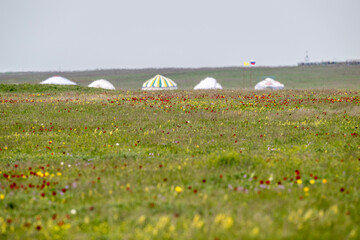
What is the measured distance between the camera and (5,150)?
13.4 m

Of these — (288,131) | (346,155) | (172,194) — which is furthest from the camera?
(288,131)

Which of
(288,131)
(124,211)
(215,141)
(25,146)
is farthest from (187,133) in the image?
(124,211)

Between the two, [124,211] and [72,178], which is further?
[72,178]

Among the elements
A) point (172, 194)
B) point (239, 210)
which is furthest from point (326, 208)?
point (172, 194)

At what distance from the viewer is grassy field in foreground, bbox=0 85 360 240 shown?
19.0 ft

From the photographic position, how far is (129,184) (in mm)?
8148

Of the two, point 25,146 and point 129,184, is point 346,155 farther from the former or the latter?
point 25,146

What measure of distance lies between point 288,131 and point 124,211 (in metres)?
10.7

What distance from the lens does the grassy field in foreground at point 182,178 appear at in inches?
228

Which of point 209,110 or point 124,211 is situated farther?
point 209,110

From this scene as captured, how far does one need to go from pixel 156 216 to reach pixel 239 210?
135 cm

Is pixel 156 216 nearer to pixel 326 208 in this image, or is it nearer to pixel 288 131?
pixel 326 208

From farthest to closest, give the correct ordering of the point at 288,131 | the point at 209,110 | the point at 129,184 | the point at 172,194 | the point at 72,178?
the point at 209,110, the point at 288,131, the point at 72,178, the point at 129,184, the point at 172,194

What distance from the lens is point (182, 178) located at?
8758mm
